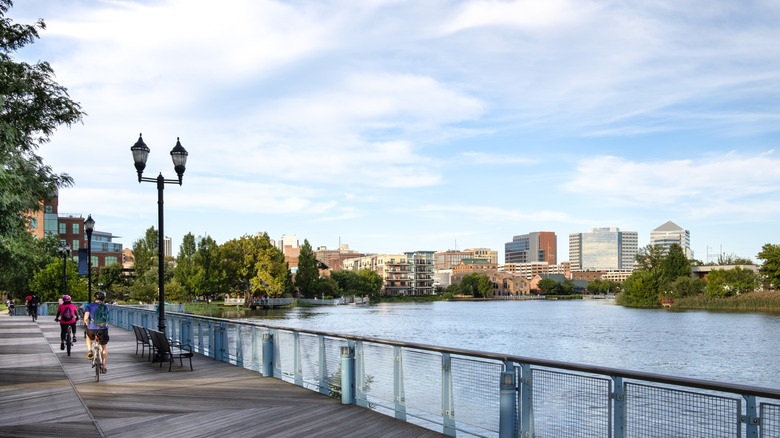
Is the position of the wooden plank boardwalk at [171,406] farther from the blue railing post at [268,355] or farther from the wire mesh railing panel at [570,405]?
the wire mesh railing panel at [570,405]

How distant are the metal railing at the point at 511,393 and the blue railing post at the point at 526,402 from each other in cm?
1

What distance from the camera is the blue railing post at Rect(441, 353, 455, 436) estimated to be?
7910 millimetres

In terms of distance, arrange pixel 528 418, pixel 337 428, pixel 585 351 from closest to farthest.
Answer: pixel 528 418
pixel 337 428
pixel 585 351

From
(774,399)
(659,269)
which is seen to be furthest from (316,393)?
(659,269)

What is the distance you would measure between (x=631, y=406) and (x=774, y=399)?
133cm

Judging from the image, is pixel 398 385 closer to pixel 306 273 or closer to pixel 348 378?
pixel 348 378

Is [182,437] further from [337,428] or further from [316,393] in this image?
[316,393]

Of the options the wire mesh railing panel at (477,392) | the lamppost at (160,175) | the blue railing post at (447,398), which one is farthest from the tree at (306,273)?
the wire mesh railing panel at (477,392)

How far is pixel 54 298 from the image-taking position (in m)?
53.5

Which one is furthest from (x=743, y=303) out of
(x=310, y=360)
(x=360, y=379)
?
(x=360, y=379)

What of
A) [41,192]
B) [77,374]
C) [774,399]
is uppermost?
[41,192]

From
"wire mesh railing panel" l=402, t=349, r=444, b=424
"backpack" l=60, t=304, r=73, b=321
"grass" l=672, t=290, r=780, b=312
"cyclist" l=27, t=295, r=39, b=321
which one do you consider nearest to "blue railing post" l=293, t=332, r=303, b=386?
"wire mesh railing panel" l=402, t=349, r=444, b=424

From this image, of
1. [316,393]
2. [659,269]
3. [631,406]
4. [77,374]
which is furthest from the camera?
[659,269]

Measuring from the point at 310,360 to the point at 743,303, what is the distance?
94.6 meters
